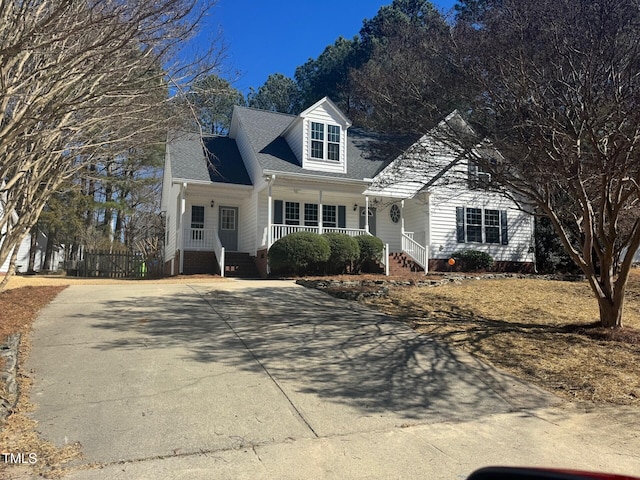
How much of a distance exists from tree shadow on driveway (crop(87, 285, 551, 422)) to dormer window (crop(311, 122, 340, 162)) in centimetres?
1046

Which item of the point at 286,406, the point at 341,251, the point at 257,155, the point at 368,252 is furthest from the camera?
the point at 257,155

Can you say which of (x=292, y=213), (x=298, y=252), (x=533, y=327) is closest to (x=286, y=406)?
(x=533, y=327)

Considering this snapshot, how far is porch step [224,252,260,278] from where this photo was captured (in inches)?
763

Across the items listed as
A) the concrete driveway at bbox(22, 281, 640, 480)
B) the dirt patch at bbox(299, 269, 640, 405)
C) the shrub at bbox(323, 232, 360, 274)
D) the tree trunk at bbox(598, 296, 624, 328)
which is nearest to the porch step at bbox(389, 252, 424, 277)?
the shrub at bbox(323, 232, 360, 274)

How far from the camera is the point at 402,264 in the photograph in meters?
20.6

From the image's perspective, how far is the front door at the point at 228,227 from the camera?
71.0ft

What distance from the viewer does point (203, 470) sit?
3.98 meters

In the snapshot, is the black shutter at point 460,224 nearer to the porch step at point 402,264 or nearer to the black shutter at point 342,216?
the porch step at point 402,264

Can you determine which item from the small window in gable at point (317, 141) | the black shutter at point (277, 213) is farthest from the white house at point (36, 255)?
the small window in gable at point (317, 141)

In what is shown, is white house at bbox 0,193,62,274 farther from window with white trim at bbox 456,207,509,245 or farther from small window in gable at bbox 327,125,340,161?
window with white trim at bbox 456,207,509,245

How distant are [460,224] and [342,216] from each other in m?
5.41

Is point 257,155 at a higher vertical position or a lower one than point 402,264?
higher

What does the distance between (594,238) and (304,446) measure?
8.19 metres

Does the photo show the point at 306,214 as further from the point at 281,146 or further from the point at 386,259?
the point at 386,259
